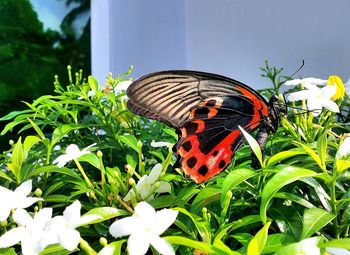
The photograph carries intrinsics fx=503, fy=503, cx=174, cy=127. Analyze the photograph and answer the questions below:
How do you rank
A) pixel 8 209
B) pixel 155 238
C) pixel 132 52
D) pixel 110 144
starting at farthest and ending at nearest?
pixel 132 52, pixel 110 144, pixel 8 209, pixel 155 238

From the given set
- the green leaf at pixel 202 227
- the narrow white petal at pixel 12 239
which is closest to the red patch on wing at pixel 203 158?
the green leaf at pixel 202 227

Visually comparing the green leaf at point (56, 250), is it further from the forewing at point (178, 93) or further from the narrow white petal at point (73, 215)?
the forewing at point (178, 93)

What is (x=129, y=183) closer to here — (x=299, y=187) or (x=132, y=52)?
(x=299, y=187)

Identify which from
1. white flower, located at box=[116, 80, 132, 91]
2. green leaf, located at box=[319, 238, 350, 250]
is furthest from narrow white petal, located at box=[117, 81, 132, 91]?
green leaf, located at box=[319, 238, 350, 250]

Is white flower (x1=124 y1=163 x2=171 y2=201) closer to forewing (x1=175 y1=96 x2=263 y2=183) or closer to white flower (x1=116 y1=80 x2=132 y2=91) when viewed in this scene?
forewing (x1=175 y1=96 x2=263 y2=183)

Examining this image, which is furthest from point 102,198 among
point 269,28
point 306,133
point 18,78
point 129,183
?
point 18,78

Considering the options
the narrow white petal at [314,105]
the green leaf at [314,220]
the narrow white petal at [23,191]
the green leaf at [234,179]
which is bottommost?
the narrow white petal at [23,191]

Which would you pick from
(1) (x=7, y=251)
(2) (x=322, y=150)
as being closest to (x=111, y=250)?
(1) (x=7, y=251)
